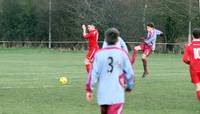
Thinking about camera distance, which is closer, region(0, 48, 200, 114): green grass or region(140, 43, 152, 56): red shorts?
region(0, 48, 200, 114): green grass

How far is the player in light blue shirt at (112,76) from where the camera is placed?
8797 millimetres

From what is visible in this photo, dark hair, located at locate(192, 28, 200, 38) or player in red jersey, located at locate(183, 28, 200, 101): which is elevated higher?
dark hair, located at locate(192, 28, 200, 38)

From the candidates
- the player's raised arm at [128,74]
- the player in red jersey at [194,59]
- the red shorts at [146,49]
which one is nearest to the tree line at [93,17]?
the red shorts at [146,49]

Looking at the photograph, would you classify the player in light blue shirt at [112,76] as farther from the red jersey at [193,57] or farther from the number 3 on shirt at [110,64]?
the red jersey at [193,57]

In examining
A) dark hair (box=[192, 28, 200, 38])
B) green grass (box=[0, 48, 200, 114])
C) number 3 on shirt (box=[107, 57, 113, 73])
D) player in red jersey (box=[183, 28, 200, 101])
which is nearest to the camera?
number 3 on shirt (box=[107, 57, 113, 73])

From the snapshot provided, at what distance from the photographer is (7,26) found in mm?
59594

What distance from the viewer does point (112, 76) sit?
8836 mm

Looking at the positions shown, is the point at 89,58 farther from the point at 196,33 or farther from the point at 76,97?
the point at 196,33

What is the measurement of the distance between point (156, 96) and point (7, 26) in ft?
149

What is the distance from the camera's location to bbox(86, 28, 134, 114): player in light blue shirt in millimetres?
8797

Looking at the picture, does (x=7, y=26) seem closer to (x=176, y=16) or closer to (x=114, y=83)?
(x=176, y=16)

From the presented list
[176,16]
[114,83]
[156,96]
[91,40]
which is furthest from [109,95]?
[176,16]

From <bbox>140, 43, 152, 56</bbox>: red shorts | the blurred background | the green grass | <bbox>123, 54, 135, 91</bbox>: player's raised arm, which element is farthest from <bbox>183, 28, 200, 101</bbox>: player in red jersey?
the blurred background

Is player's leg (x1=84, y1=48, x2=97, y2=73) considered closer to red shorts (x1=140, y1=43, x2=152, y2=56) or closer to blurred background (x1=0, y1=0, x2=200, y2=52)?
red shorts (x1=140, y1=43, x2=152, y2=56)
